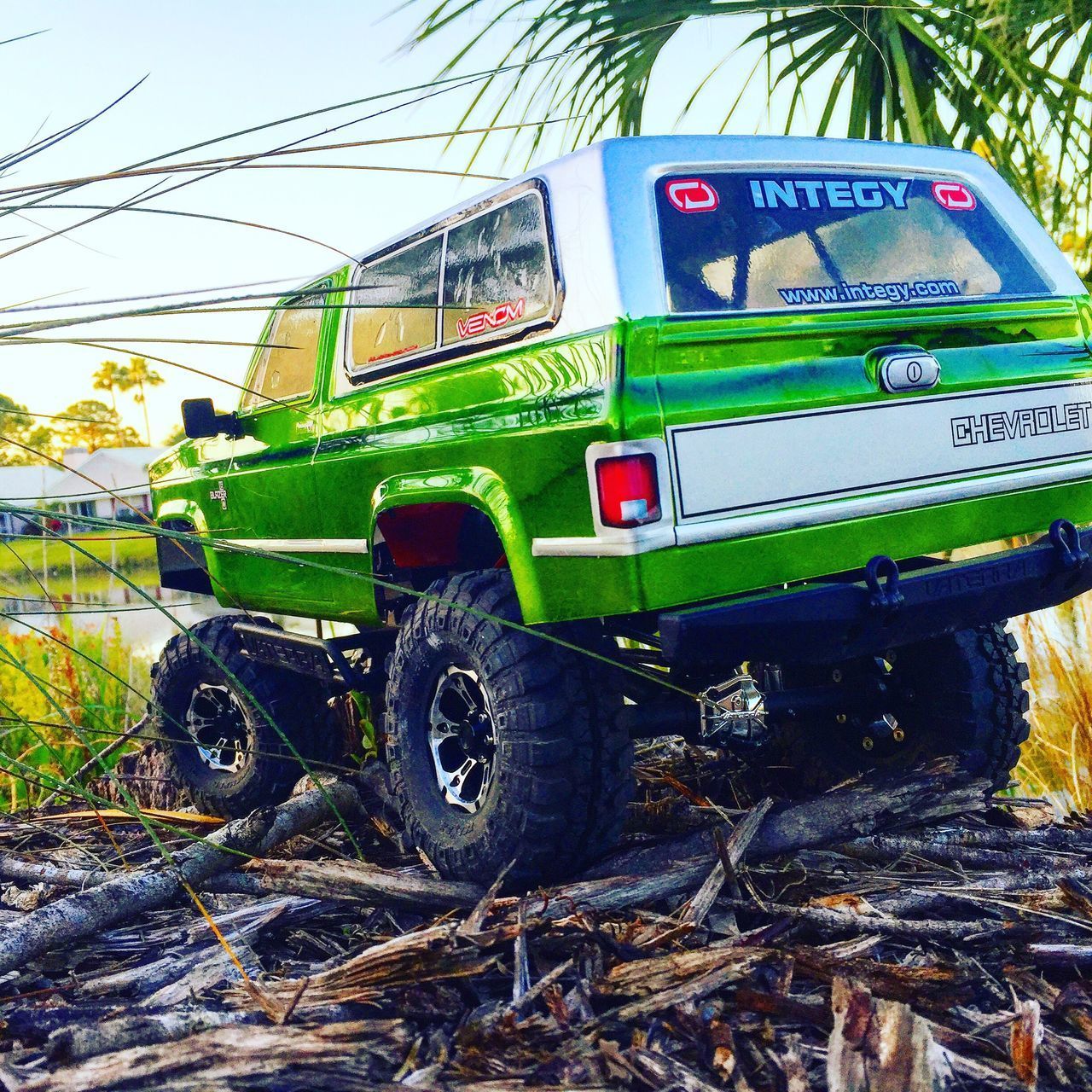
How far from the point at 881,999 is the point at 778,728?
179 cm

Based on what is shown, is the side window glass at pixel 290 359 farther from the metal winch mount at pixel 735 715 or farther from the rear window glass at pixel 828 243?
the metal winch mount at pixel 735 715

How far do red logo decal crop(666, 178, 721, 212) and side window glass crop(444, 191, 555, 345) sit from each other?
372mm

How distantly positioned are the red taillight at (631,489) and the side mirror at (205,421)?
8.27ft

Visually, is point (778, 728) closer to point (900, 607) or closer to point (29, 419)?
point (900, 607)

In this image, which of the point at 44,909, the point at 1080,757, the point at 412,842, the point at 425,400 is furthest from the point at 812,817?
the point at 1080,757

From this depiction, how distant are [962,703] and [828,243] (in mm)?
1589

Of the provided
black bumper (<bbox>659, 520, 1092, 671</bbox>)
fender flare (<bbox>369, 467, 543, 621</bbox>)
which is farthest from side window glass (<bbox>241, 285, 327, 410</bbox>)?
black bumper (<bbox>659, 520, 1092, 671</bbox>)

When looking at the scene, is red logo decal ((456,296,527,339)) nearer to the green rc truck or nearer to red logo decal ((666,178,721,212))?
the green rc truck

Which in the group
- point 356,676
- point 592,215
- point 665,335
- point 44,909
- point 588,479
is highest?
point 592,215

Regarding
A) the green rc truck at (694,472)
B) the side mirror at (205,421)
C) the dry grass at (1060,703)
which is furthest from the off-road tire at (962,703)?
the side mirror at (205,421)

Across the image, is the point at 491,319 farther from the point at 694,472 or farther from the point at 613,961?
the point at 613,961

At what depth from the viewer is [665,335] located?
295 centimetres

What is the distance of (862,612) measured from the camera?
304cm

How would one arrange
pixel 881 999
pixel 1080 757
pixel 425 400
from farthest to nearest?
pixel 1080 757 → pixel 425 400 → pixel 881 999
